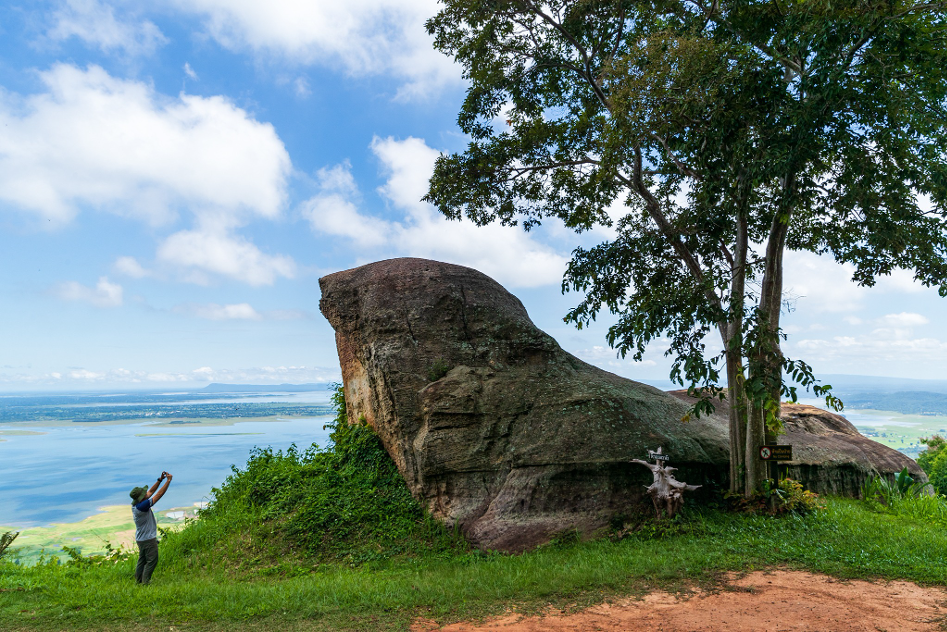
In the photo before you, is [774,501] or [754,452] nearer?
[774,501]

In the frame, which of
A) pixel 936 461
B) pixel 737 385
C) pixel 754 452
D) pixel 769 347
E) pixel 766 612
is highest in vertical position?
pixel 769 347

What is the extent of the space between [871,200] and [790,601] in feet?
21.6

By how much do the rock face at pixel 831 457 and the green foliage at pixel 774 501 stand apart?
3.22ft

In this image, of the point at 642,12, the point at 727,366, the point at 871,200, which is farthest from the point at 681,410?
the point at 642,12

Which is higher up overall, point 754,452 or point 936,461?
point 754,452

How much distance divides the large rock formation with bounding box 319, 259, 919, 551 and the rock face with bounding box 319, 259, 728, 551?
0.03 meters

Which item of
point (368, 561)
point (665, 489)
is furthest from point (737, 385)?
point (368, 561)

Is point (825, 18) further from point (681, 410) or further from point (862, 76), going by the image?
point (681, 410)

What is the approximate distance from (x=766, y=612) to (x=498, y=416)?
5545mm

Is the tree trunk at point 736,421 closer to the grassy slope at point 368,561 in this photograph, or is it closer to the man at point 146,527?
the grassy slope at point 368,561

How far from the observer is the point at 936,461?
21.1 m

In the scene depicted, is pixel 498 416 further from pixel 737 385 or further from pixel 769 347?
pixel 769 347

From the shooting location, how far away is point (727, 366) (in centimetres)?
1142

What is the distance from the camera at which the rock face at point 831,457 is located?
13438 mm
